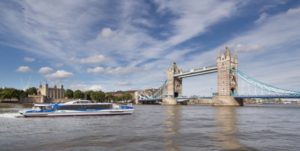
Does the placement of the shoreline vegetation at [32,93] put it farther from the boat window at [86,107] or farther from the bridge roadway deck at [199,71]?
the boat window at [86,107]

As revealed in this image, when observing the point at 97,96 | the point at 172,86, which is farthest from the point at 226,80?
the point at 97,96

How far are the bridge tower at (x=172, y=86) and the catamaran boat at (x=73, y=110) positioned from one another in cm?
10849

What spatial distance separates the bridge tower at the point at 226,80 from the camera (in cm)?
11271

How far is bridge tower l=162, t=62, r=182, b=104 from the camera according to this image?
162m

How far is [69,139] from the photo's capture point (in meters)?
21.9

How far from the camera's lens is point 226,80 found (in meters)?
118

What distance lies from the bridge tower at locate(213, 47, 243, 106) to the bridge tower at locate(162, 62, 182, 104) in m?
41.1

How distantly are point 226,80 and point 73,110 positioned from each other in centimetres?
7942

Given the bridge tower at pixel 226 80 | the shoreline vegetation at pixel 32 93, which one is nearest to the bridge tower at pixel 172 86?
the shoreline vegetation at pixel 32 93

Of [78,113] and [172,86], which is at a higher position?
[172,86]

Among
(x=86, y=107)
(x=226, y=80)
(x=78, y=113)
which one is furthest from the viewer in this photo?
(x=226, y=80)

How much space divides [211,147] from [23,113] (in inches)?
1370

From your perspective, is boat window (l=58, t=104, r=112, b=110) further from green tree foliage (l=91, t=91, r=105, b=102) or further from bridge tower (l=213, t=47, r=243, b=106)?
green tree foliage (l=91, t=91, r=105, b=102)

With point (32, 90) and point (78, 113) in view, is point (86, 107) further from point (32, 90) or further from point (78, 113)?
point (32, 90)
